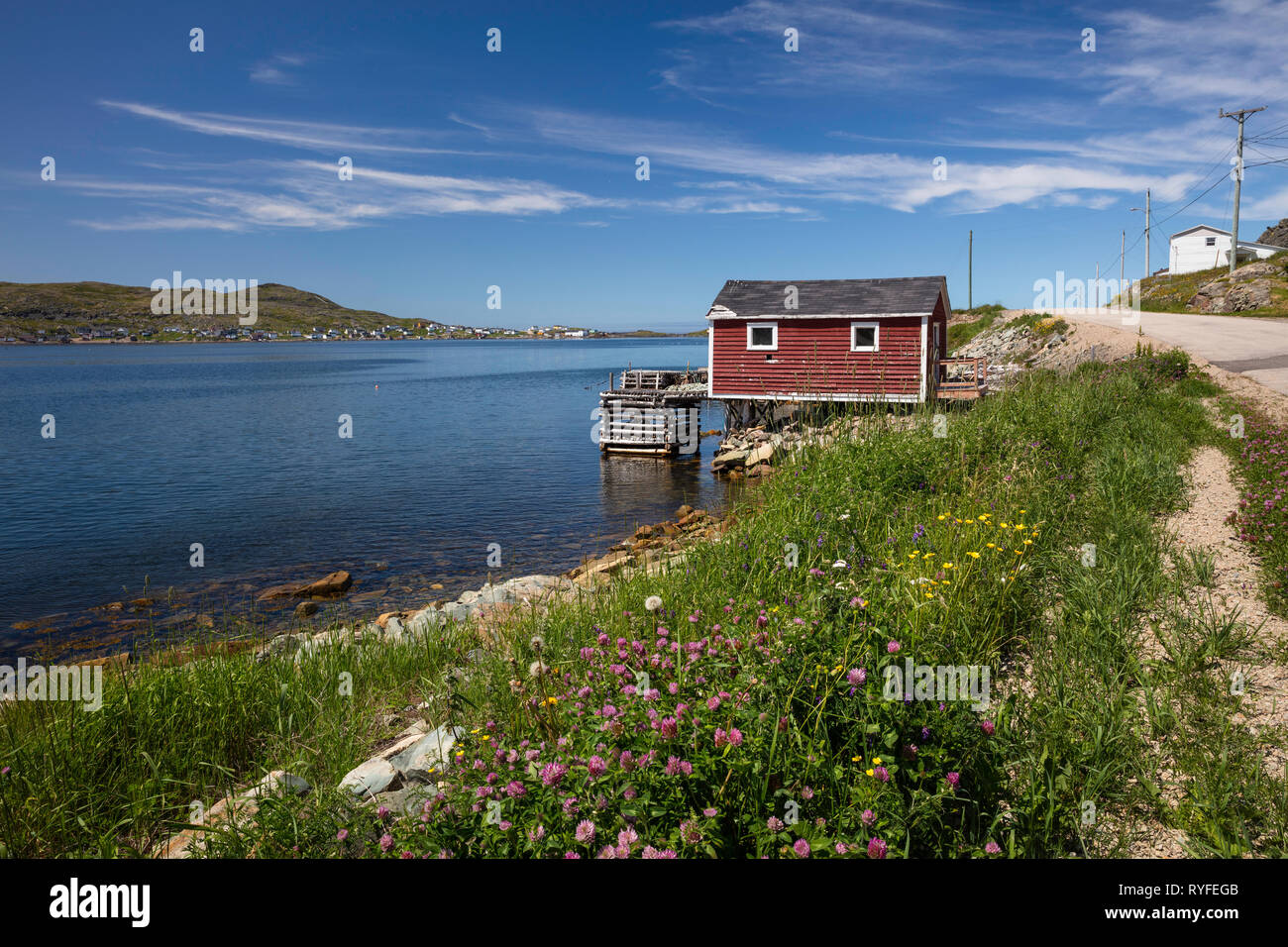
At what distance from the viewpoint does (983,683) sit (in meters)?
4.16

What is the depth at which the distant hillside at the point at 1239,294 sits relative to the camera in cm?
3628

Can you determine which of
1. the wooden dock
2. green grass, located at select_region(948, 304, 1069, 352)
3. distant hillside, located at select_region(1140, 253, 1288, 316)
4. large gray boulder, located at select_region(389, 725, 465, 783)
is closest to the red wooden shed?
the wooden dock

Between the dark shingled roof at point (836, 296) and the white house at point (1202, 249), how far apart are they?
49.8 meters

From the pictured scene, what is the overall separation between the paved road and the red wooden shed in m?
7.66

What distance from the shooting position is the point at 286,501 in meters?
21.6

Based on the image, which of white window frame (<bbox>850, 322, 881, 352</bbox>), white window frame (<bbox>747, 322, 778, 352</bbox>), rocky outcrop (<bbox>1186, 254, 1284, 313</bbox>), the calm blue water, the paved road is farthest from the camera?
rocky outcrop (<bbox>1186, 254, 1284, 313</bbox>)

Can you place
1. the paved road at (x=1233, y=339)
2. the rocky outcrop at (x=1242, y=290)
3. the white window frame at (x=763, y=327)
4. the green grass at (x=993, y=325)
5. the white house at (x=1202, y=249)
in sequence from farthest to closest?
1. the white house at (x=1202, y=249)
2. the rocky outcrop at (x=1242, y=290)
3. the green grass at (x=993, y=325)
4. the white window frame at (x=763, y=327)
5. the paved road at (x=1233, y=339)

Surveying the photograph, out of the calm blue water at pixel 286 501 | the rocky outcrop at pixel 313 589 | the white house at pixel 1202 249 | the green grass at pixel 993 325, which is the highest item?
the white house at pixel 1202 249

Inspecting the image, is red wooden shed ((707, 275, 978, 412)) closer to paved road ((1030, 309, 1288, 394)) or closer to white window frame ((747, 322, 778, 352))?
white window frame ((747, 322, 778, 352))

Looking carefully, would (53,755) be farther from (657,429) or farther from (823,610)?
(657,429)

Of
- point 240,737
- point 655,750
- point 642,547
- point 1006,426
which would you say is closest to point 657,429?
point 642,547

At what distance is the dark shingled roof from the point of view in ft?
82.5

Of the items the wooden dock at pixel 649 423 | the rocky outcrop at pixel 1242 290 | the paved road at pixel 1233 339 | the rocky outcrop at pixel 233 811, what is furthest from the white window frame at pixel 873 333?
the rocky outcrop at pixel 1242 290

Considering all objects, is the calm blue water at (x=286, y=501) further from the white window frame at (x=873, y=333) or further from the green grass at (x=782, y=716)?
the white window frame at (x=873, y=333)
